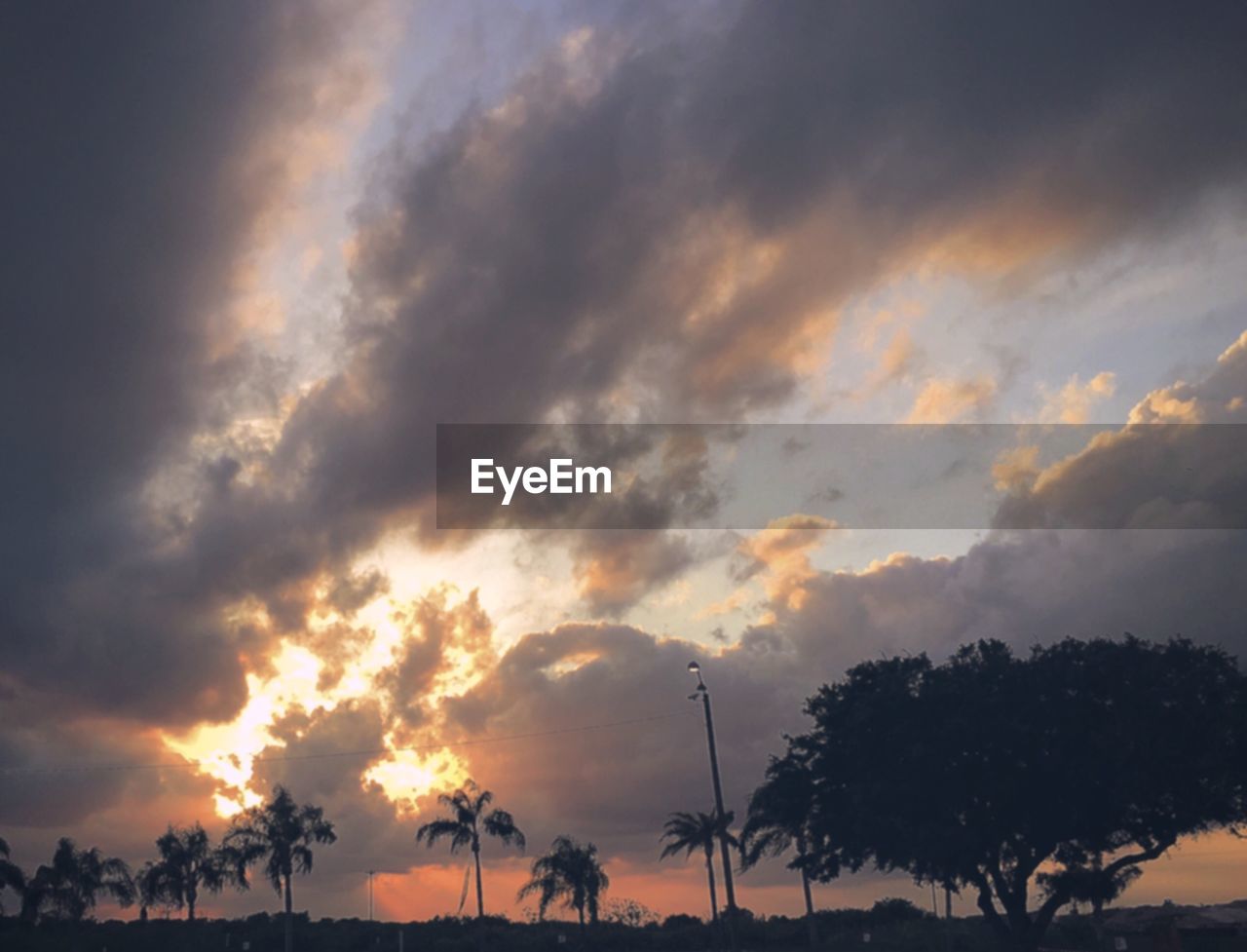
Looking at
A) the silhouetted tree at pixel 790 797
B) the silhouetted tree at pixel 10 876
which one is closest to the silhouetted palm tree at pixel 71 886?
the silhouetted tree at pixel 10 876

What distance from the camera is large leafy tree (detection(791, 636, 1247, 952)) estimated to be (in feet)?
178

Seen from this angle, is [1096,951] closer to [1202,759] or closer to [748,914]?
→ [1202,759]

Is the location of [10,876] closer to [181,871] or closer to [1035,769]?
[181,871]

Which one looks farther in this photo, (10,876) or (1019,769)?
(10,876)

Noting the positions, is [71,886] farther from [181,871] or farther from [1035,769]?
[1035,769]

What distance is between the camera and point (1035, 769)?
57.2m

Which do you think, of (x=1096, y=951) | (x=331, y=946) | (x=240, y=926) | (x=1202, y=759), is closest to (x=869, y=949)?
(x=1096, y=951)

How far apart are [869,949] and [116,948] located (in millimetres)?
64091

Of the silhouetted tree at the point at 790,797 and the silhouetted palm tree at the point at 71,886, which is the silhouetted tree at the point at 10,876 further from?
the silhouetted tree at the point at 790,797

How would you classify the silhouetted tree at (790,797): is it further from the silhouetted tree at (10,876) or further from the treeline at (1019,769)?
the silhouetted tree at (10,876)

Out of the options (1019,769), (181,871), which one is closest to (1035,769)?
(1019,769)

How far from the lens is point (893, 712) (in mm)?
62094

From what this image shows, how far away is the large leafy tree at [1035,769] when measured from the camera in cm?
5438

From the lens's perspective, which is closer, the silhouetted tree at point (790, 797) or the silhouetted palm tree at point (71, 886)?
the silhouetted tree at point (790, 797)
